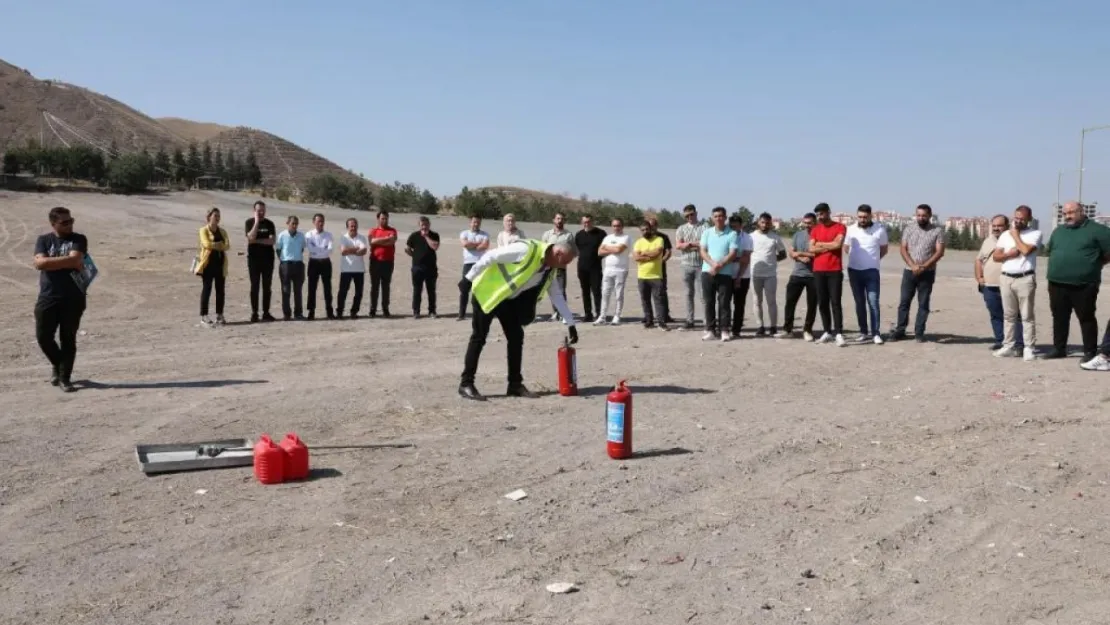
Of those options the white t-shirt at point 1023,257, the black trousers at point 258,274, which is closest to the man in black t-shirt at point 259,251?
the black trousers at point 258,274

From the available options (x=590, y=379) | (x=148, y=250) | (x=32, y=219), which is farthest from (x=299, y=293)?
(x=32, y=219)

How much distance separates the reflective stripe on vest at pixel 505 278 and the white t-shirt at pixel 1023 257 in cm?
659

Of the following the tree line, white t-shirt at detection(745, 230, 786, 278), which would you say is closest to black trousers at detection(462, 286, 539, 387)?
white t-shirt at detection(745, 230, 786, 278)

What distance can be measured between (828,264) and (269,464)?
9.42 meters

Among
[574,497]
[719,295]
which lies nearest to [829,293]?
[719,295]

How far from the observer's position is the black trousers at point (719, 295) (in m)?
14.4

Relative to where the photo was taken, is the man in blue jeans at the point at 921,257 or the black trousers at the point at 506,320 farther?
the man in blue jeans at the point at 921,257

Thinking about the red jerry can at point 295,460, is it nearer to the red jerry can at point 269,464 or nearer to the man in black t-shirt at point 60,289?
the red jerry can at point 269,464

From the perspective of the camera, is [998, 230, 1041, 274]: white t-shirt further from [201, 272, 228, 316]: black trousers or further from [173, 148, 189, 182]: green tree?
[173, 148, 189, 182]: green tree

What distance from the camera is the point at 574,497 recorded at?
21.5ft

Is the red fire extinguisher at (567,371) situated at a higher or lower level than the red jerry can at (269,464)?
higher

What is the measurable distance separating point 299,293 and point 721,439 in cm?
1114

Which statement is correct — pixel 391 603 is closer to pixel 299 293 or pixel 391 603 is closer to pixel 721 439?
pixel 721 439

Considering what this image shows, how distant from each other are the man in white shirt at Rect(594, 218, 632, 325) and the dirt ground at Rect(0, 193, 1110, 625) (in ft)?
13.0
